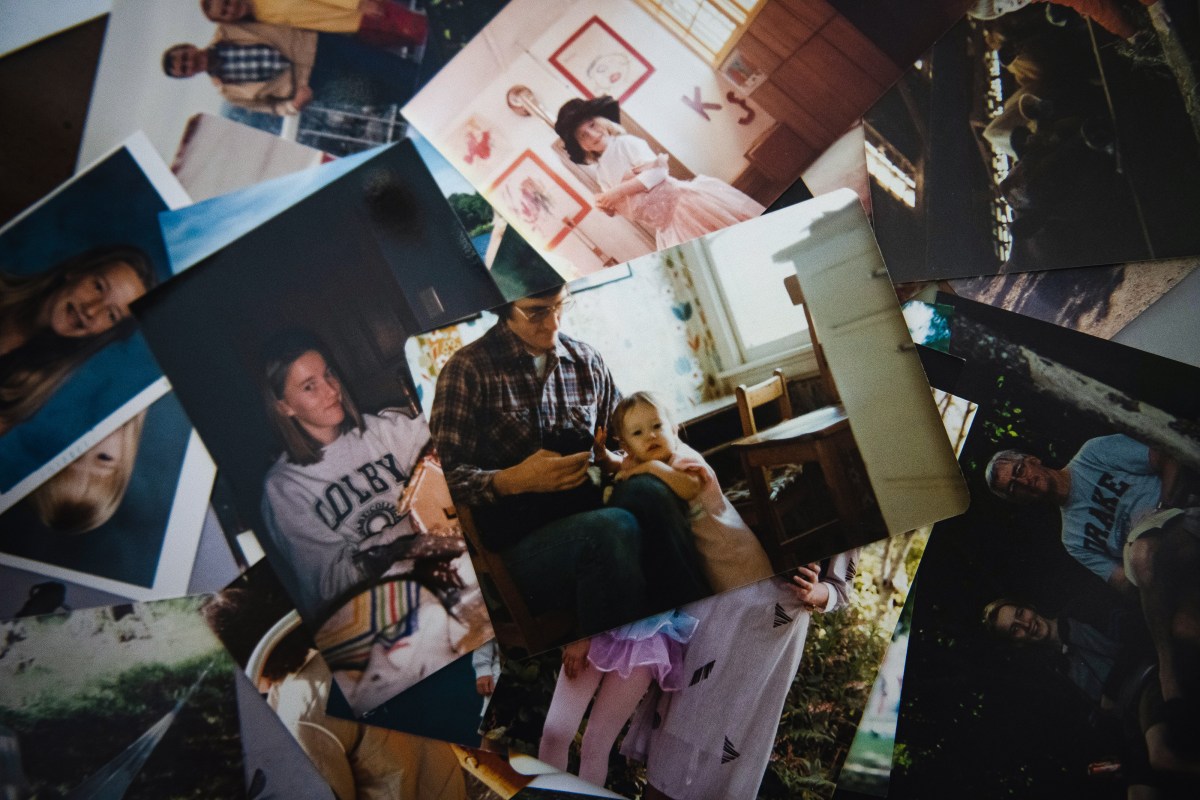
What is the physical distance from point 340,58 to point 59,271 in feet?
1.79

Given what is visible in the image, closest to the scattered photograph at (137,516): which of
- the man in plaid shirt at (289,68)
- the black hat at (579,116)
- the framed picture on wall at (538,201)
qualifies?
the man in plaid shirt at (289,68)

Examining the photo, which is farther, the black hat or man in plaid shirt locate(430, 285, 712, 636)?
the black hat

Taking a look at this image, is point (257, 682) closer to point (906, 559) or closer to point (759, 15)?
point (906, 559)

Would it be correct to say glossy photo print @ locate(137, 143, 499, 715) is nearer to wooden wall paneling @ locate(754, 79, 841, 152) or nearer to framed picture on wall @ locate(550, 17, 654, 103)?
framed picture on wall @ locate(550, 17, 654, 103)

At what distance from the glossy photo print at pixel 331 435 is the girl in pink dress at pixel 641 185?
1.13 feet

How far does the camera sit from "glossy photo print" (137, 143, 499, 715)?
3.65ft

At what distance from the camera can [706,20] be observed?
116cm

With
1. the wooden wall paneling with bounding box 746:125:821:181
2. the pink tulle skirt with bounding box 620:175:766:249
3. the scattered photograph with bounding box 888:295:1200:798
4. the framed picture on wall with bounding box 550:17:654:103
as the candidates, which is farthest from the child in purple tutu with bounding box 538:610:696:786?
the framed picture on wall with bounding box 550:17:654:103

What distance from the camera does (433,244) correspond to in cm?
114

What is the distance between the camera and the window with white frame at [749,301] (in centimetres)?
107

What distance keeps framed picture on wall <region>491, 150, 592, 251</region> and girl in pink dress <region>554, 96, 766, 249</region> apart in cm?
4

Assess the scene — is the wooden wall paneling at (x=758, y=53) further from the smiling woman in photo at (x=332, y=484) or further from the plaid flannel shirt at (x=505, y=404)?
the smiling woman in photo at (x=332, y=484)

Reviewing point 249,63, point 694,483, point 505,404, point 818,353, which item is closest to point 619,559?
point 694,483

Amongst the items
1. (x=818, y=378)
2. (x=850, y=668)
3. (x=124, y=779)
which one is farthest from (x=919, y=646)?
(x=124, y=779)
